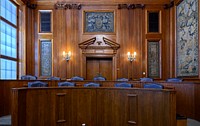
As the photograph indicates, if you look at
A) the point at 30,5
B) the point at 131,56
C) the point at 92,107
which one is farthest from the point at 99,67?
the point at 92,107

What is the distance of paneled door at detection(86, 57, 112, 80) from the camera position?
42.2 ft

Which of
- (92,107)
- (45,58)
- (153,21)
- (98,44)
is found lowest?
(92,107)

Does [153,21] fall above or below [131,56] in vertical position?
above

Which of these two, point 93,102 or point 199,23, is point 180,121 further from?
point 199,23

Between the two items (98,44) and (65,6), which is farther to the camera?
(65,6)

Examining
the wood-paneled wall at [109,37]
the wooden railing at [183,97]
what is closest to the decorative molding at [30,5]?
the wood-paneled wall at [109,37]

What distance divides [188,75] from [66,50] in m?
6.34

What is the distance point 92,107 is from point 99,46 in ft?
22.5

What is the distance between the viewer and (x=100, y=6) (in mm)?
12797

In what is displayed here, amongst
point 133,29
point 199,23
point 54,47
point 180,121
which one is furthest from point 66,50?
point 180,121

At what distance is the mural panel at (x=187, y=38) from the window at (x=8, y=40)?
26.0 feet

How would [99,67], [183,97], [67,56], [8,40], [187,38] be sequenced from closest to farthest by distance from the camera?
[183,97] < [187,38] < [8,40] < [67,56] < [99,67]

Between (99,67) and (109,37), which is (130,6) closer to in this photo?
(109,37)

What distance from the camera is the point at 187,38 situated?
1007cm
